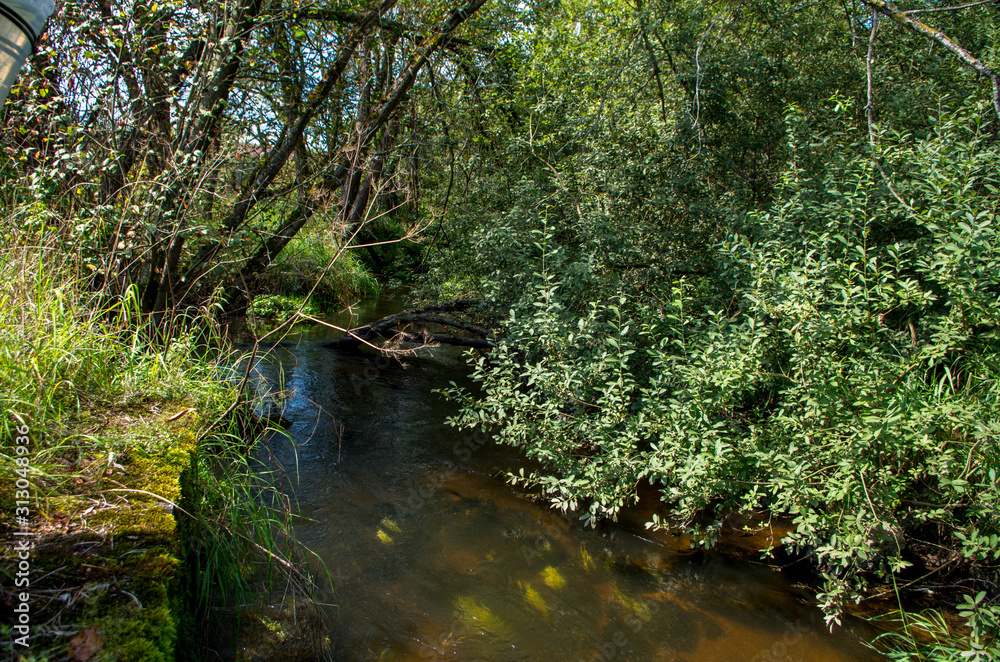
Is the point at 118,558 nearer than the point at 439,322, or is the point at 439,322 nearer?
the point at 118,558

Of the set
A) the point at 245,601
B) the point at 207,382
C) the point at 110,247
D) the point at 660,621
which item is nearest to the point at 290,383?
the point at 110,247

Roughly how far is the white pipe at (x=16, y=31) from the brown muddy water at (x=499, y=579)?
2.30 metres

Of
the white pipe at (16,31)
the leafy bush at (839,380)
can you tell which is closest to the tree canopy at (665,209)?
the leafy bush at (839,380)

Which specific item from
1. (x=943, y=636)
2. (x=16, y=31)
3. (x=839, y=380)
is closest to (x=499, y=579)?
(x=839, y=380)

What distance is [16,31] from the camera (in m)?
1.33

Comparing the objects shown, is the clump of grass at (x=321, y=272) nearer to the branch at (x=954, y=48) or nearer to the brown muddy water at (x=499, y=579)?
the brown muddy water at (x=499, y=579)

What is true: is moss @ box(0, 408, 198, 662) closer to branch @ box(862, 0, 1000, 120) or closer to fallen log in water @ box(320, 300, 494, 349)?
branch @ box(862, 0, 1000, 120)

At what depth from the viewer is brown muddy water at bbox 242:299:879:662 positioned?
351 cm

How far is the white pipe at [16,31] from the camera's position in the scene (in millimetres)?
1302

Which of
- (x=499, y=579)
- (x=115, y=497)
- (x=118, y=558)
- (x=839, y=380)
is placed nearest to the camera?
(x=118, y=558)

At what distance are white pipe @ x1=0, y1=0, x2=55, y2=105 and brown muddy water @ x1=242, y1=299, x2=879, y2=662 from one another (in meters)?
2.30

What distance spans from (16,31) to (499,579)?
393 centimetres

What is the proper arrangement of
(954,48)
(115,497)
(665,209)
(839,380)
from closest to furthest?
(115,497) → (954,48) → (839,380) → (665,209)

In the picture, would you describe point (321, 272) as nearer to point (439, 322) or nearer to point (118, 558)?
point (439, 322)
